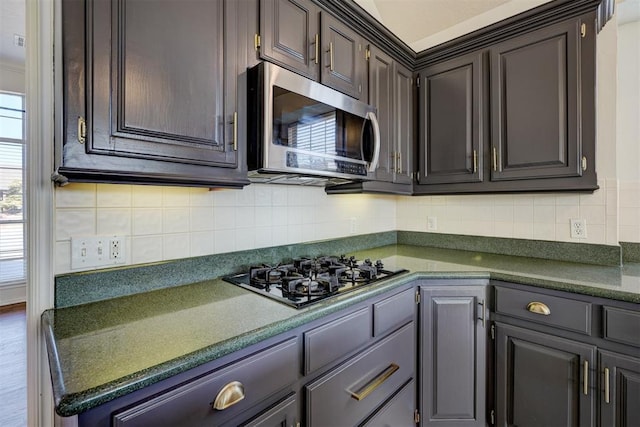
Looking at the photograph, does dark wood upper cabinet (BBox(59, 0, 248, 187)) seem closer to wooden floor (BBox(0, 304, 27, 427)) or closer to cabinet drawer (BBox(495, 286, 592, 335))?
cabinet drawer (BBox(495, 286, 592, 335))

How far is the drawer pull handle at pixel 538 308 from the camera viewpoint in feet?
4.43

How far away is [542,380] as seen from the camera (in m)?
1.38

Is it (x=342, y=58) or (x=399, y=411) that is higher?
(x=342, y=58)

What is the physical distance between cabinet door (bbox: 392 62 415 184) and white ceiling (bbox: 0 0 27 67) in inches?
104

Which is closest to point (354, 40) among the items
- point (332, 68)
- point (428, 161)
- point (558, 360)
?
point (332, 68)

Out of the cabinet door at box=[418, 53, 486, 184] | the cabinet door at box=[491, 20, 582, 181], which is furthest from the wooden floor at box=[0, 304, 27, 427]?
the cabinet door at box=[491, 20, 582, 181]

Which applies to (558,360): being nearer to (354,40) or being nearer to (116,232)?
(354,40)

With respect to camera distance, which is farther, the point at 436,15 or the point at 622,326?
the point at 436,15

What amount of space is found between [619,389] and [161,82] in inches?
80.8

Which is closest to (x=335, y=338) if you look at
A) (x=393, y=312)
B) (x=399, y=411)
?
(x=393, y=312)

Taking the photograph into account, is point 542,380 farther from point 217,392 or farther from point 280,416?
point 217,392

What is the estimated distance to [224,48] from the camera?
108 centimetres

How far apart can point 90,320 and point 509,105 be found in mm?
2184

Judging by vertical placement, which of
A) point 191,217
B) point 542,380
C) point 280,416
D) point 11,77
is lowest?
point 542,380
